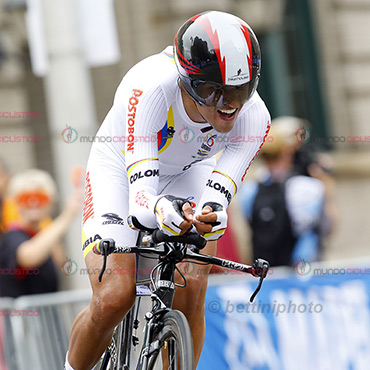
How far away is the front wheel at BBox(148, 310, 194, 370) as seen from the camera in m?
4.03

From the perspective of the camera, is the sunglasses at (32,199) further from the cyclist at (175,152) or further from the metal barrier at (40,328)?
the cyclist at (175,152)

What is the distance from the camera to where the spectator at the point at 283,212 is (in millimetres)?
Result: 8000

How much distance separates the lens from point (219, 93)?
4324mm

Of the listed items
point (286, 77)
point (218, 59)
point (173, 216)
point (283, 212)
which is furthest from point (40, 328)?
point (286, 77)

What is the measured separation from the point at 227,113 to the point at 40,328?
3.29 meters

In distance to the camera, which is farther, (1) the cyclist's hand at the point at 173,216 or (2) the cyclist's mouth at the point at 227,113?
(2) the cyclist's mouth at the point at 227,113

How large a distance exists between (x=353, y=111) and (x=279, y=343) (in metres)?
6.48

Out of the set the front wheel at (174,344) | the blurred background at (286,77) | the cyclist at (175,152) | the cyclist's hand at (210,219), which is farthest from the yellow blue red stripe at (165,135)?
the blurred background at (286,77)


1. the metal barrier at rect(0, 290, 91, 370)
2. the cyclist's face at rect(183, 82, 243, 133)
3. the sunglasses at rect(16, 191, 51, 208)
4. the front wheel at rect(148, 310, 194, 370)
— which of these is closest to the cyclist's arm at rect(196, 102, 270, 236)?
the cyclist's face at rect(183, 82, 243, 133)

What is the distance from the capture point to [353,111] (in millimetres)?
12914

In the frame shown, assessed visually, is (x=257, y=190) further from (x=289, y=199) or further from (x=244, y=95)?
(x=244, y=95)

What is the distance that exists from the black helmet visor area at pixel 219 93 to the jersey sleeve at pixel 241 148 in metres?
0.35

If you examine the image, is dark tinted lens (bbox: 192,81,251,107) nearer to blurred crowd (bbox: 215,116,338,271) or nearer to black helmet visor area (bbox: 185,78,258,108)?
black helmet visor area (bbox: 185,78,258,108)

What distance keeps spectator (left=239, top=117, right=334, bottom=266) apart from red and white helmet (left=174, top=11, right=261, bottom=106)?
3.73 meters
